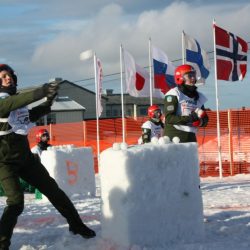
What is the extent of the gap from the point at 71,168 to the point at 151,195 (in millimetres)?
5340

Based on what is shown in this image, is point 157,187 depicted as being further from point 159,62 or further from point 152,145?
point 159,62

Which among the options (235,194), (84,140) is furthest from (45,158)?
(84,140)

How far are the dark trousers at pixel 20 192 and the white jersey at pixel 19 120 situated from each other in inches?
13.0

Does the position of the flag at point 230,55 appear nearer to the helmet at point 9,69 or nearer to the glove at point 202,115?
the glove at point 202,115

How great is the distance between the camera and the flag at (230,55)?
16500 millimetres

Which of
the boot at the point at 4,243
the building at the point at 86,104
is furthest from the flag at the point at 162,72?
the building at the point at 86,104

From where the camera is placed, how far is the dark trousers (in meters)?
5.07

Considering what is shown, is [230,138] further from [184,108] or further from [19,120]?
[19,120]

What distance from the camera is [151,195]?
518cm

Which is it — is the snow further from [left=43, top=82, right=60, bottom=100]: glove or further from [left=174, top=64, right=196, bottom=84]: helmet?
[left=174, top=64, right=196, bottom=84]: helmet

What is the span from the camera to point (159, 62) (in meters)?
18.0

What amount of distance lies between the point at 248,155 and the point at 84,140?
25.0 feet

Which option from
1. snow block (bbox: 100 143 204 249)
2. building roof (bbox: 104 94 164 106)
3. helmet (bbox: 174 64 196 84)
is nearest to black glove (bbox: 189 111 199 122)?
helmet (bbox: 174 64 196 84)

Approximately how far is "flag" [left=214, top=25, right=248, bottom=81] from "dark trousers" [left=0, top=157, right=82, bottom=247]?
11502 mm
